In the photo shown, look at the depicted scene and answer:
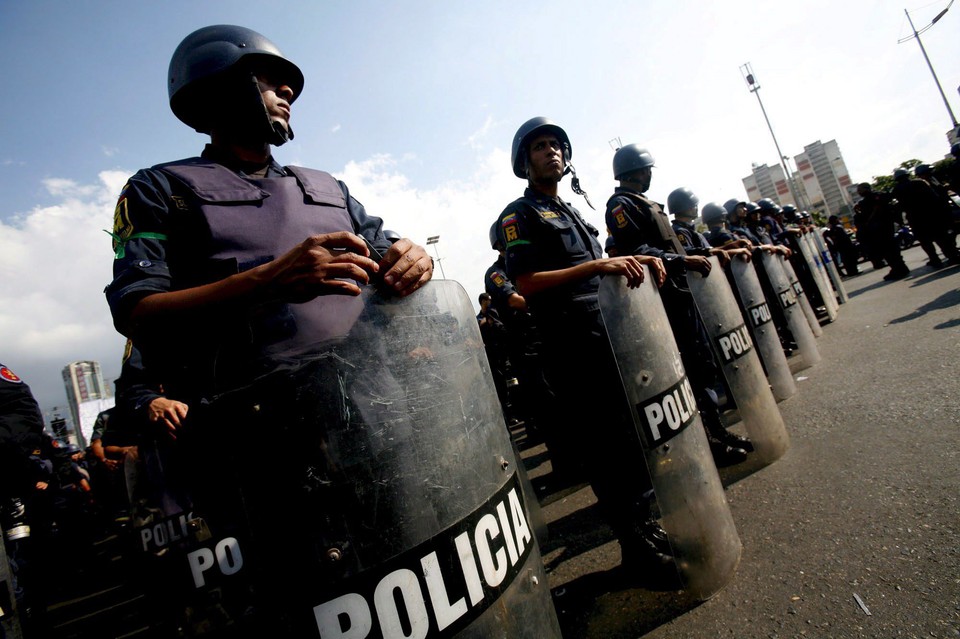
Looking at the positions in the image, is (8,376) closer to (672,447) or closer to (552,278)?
(552,278)

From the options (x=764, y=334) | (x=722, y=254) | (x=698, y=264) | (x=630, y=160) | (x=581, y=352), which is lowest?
(x=764, y=334)

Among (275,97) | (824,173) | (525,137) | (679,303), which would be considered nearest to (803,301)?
(679,303)

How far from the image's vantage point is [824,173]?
8756cm

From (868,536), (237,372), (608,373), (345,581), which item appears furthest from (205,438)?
(868,536)

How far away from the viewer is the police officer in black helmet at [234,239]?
91cm

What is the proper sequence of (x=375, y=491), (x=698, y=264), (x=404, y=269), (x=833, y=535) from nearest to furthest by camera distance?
(x=375, y=491) < (x=404, y=269) < (x=833, y=535) < (x=698, y=264)

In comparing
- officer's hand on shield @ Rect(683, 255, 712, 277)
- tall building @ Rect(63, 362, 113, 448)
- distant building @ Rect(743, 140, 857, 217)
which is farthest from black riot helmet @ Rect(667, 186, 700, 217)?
tall building @ Rect(63, 362, 113, 448)

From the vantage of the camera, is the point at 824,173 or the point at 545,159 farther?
the point at 824,173

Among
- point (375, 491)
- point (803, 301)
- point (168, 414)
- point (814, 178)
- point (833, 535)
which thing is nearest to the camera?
point (375, 491)

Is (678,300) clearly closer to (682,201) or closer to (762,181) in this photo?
(682,201)

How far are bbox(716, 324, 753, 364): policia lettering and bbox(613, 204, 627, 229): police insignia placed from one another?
1.02m

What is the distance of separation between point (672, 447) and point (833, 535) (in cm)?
81

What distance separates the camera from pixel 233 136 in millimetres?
1408

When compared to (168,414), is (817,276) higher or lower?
lower
